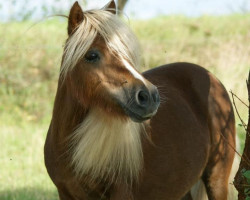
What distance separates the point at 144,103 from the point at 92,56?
1.62ft

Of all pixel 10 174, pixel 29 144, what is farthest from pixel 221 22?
pixel 10 174

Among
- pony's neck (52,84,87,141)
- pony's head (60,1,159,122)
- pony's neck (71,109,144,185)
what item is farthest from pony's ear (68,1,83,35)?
pony's neck (71,109,144,185)

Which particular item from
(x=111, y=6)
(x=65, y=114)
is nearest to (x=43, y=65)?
(x=111, y=6)

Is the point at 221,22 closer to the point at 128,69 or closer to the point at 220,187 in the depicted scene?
the point at 220,187

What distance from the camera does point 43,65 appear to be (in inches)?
479

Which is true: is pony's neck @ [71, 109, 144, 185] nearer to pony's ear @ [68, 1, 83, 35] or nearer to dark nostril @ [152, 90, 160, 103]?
dark nostril @ [152, 90, 160, 103]

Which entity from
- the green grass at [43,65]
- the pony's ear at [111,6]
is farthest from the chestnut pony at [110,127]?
the green grass at [43,65]

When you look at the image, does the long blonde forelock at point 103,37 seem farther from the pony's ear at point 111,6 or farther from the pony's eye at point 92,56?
the pony's ear at point 111,6

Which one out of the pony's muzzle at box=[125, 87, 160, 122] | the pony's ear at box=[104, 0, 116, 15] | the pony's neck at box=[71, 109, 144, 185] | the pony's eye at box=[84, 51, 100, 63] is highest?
the pony's ear at box=[104, 0, 116, 15]

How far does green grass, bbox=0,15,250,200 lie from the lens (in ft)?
23.9

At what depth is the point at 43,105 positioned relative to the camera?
10.8 metres

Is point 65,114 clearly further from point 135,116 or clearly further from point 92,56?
point 135,116

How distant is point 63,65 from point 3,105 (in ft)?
24.2

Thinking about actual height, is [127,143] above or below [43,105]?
above
